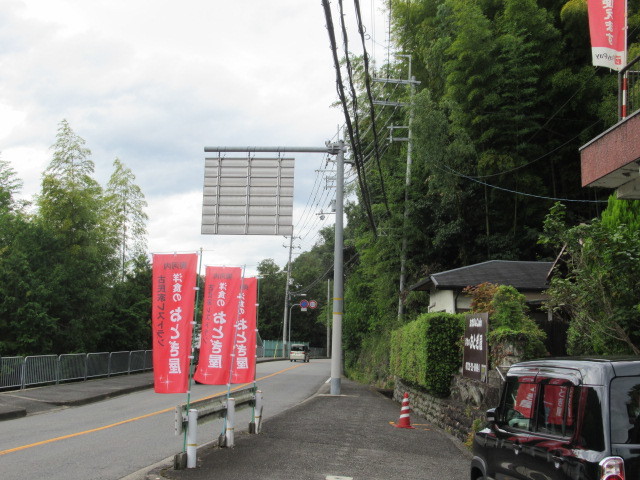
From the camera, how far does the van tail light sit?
364cm

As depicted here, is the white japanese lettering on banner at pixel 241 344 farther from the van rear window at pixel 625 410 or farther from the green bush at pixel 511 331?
the van rear window at pixel 625 410

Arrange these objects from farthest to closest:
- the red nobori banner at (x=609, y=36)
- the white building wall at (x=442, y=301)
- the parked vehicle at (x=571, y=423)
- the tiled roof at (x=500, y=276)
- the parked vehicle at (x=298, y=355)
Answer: the parked vehicle at (x=298, y=355)
the white building wall at (x=442, y=301)
the tiled roof at (x=500, y=276)
the red nobori banner at (x=609, y=36)
the parked vehicle at (x=571, y=423)

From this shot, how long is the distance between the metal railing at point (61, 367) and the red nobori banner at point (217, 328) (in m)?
11.8

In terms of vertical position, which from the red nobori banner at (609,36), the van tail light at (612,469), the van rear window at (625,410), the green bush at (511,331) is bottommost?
the van tail light at (612,469)

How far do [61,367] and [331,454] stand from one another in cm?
1581

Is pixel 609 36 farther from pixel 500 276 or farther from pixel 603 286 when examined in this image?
pixel 500 276

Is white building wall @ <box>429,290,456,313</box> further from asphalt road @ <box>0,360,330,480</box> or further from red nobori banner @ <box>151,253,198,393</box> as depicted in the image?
red nobori banner @ <box>151,253,198,393</box>

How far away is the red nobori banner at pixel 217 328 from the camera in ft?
30.9

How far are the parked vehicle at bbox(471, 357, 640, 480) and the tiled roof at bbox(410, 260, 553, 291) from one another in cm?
1330

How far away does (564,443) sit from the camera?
161 inches

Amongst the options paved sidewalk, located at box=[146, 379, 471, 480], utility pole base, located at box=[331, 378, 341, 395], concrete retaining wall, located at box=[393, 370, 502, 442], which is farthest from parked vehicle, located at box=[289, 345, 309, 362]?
paved sidewalk, located at box=[146, 379, 471, 480]

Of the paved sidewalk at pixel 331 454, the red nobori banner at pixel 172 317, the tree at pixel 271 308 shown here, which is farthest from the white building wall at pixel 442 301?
the tree at pixel 271 308

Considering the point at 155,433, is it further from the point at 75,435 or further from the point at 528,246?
the point at 528,246

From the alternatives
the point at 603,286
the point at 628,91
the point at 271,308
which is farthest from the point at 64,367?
the point at 271,308
